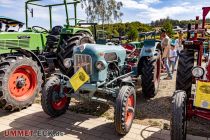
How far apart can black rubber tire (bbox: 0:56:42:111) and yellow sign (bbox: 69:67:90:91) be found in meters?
1.52

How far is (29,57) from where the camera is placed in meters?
5.63

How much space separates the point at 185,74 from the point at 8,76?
3.49 metres

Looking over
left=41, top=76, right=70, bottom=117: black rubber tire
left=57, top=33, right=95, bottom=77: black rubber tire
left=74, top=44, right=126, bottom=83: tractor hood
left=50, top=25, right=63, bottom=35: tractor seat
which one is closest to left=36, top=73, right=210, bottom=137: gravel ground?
left=41, top=76, right=70, bottom=117: black rubber tire

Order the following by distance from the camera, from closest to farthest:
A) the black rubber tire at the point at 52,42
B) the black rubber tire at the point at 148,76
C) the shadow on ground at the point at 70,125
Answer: the shadow on ground at the point at 70,125 < the black rubber tire at the point at 148,76 < the black rubber tire at the point at 52,42

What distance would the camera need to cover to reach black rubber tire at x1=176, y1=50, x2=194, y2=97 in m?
4.85

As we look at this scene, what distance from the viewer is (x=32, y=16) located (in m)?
7.93

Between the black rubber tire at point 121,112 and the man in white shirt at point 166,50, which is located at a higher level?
the man in white shirt at point 166,50

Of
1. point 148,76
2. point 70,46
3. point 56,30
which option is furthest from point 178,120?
point 56,30

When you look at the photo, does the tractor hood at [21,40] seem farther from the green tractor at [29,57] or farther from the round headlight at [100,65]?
the round headlight at [100,65]

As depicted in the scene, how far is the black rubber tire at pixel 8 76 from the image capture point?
4816 millimetres

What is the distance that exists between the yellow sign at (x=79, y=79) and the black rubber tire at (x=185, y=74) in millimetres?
1916

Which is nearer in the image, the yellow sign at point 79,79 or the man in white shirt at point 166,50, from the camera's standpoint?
the yellow sign at point 79,79

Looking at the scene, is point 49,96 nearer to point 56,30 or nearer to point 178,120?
point 178,120

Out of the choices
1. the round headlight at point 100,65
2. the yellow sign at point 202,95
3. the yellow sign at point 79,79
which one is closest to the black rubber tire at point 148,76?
the round headlight at point 100,65
